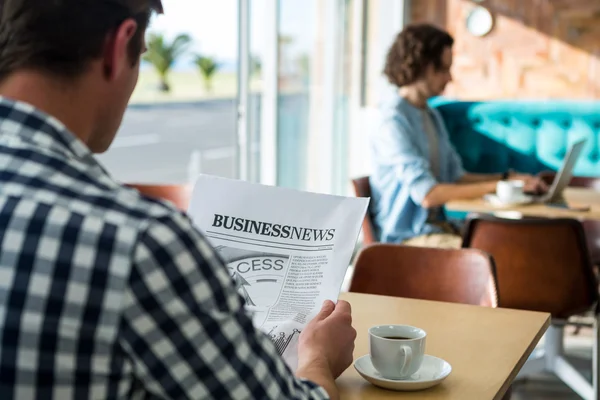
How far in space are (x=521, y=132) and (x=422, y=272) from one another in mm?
3030

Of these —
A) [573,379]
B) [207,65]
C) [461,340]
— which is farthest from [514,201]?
[207,65]

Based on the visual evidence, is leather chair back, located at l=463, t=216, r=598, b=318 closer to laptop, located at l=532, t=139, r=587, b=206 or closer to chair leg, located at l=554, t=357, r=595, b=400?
chair leg, located at l=554, t=357, r=595, b=400

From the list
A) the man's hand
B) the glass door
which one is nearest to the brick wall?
the glass door

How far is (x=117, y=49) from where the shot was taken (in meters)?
0.85

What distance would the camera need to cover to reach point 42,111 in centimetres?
82

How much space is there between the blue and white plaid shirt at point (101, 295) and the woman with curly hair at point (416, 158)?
2728mm

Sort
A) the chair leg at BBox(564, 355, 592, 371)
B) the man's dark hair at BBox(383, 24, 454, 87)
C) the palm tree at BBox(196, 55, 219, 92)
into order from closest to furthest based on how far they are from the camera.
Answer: the chair leg at BBox(564, 355, 592, 371)
the man's dark hair at BBox(383, 24, 454, 87)
the palm tree at BBox(196, 55, 219, 92)

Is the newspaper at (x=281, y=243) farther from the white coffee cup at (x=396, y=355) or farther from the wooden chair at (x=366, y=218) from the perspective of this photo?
the wooden chair at (x=366, y=218)

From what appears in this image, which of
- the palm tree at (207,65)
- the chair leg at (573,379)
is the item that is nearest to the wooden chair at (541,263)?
the chair leg at (573,379)

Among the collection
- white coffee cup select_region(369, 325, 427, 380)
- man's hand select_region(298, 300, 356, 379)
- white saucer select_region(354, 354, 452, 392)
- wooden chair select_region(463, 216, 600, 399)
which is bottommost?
wooden chair select_region(463, 216, 600, 399)

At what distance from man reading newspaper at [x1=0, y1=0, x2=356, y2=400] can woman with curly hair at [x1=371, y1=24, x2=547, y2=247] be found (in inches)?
105

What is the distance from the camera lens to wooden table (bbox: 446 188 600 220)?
10.4ft

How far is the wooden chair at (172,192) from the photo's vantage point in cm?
323

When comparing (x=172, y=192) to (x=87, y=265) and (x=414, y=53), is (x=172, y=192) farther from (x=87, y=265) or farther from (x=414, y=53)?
(x=87, y=265)
